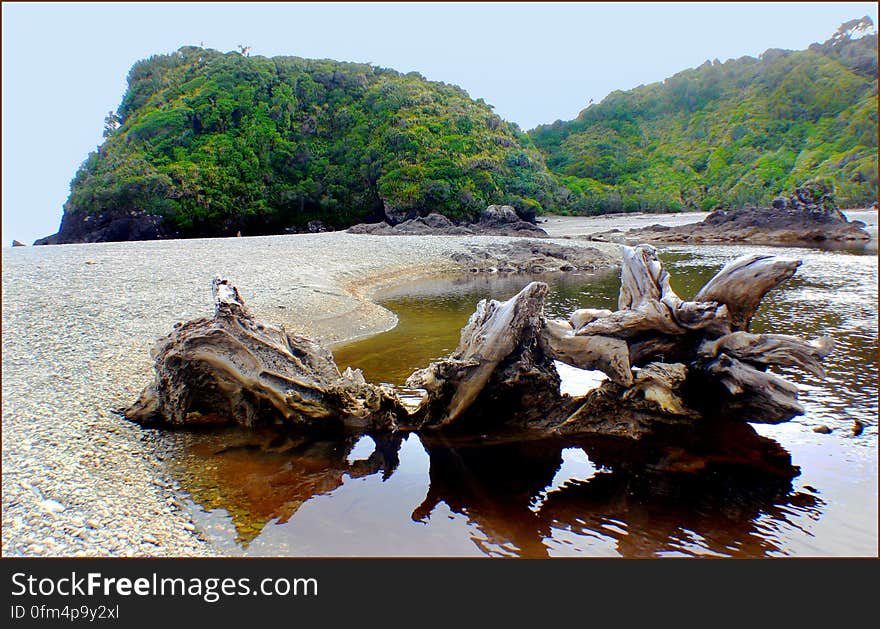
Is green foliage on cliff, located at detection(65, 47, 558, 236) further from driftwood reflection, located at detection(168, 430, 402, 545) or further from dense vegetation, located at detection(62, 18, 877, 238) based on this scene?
driftwood reflection, located at detection(168, 430, 402, 545)

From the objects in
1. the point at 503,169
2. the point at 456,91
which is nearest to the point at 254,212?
the point at 503,169

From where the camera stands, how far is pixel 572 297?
50.3 ft

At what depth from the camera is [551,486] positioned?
16.2 feet

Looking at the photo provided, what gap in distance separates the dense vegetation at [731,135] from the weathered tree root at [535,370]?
44598mm

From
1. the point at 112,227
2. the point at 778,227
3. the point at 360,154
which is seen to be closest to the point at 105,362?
the point at 112,227

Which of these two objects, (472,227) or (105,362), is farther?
(472,227)

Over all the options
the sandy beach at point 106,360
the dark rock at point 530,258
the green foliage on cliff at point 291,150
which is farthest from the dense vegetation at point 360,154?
the sandy beach at point 106,360

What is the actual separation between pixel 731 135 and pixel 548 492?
246 feet

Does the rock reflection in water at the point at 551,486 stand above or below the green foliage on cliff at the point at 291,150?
below

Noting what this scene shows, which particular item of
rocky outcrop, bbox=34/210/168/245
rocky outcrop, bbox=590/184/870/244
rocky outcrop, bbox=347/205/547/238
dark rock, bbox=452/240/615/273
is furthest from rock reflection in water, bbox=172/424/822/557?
rocky outcrop, bbox=34/210/168/245

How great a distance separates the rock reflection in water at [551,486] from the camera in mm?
4141

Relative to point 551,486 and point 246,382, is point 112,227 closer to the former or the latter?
point 246,382

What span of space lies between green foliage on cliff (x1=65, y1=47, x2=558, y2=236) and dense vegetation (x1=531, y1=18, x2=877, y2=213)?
16055mm

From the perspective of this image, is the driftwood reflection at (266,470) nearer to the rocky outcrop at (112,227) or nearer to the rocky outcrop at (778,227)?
the rocky outcrop at (778,227)
